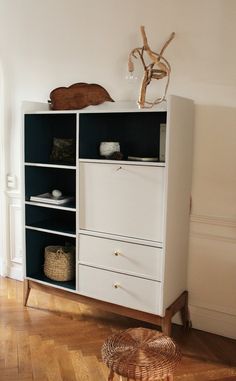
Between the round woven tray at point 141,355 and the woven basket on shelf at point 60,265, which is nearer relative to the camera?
the round woven tray at point 141,355

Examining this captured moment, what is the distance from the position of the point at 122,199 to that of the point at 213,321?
3.75 feet

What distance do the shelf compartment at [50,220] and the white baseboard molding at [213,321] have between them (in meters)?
1.10

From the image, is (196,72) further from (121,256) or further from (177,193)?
(121,256)

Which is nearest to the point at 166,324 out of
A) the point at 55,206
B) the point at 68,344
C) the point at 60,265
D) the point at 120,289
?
the point at 120,289

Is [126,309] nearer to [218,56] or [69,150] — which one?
[69,150]

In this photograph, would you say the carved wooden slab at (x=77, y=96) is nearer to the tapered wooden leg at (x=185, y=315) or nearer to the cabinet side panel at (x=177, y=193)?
the cabinet side panel at (x=177, y=193)

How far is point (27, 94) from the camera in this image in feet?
12.2

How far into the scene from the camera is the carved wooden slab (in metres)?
3.28

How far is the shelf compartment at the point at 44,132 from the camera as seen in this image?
3284 mm

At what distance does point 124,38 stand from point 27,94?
3.47 ft

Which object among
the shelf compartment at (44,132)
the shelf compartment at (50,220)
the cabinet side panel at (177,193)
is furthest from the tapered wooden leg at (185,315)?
the shelf compartment at (44,132)

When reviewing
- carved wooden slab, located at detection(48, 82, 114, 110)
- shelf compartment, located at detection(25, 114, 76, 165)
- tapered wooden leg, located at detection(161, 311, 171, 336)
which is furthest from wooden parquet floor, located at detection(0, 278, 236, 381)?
carved wooden slab, located at detection(48, 82, 114, 110)

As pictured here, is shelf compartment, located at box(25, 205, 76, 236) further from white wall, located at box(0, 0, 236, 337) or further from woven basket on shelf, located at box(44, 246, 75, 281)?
white wall, located at box(0, 0, 236, 337)

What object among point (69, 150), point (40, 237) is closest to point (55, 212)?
point (40, 237)
